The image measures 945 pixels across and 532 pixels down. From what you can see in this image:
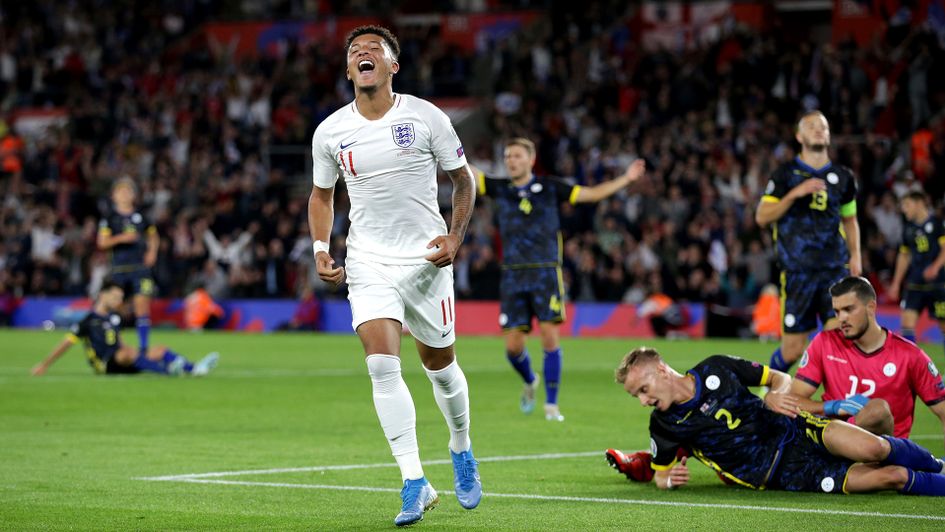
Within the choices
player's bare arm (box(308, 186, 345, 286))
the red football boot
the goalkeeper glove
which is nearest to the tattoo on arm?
player's bare arm (box(308, 186, 345, 286))

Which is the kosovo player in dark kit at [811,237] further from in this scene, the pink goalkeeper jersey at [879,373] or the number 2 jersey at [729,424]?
the number 2 jersey at [729,424]

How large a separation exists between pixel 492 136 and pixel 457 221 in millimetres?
26898

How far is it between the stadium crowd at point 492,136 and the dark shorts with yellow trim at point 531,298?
12743 millimetres

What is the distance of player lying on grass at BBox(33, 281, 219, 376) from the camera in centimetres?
1872

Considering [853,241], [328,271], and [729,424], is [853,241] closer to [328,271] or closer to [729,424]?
[729,424]

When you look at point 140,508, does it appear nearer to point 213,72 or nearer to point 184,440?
point 184,440

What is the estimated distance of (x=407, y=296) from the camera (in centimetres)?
831

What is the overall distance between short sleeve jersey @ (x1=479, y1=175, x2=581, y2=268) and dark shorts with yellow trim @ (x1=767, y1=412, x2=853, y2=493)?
6.10m

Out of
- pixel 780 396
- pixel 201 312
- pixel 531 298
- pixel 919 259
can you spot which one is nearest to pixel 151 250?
pixel 531 298

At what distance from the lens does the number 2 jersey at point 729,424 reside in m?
8.73

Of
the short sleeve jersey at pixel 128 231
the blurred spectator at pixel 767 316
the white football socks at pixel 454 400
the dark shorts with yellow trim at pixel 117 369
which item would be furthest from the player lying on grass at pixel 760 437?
the blurred spectator at pixel 767 316

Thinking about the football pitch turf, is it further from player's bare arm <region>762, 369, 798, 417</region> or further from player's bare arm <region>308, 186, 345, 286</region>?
player's bare arm <region>308, 186, 345, 286</region>

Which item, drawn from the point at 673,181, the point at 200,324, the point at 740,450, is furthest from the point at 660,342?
the point at 740,450

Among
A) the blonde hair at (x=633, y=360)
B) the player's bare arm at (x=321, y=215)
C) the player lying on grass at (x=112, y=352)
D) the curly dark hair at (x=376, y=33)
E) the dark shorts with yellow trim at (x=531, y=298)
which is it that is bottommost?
the player lying on grass at (x=112, y=352)
